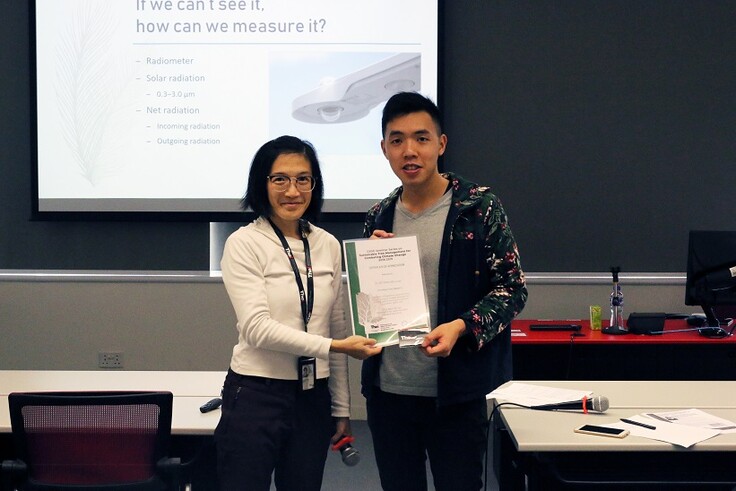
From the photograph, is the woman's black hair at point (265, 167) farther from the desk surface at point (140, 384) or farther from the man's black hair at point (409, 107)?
the desk surface at point (140, 384)

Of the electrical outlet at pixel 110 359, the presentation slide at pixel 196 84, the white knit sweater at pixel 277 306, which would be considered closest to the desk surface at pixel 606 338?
the presentation slide at pixel 196 84

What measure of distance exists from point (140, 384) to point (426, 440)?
1.20 metres

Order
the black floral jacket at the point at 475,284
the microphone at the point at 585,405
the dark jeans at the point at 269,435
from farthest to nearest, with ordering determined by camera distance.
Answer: the microphone at the point at 585,405, the black floral jacket at the point at 475,284, the dark jeans at the point at 269,435

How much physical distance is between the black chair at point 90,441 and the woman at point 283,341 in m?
0.26

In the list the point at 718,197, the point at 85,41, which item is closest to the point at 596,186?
the point at 718,197

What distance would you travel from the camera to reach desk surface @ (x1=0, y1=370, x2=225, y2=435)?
230cm

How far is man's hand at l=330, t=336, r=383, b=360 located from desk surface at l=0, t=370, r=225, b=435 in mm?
579

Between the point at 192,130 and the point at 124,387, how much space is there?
2.20 metres

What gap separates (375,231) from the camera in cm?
201

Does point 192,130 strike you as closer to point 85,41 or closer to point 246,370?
point 85,41

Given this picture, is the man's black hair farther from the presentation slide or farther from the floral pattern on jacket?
the presentation slide

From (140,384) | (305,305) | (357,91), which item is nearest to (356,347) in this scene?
(305,305)

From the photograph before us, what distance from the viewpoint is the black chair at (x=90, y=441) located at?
1.94 metres

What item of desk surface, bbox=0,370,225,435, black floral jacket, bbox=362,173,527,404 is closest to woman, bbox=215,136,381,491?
black floral jacket, bbox=362,173,527,404
